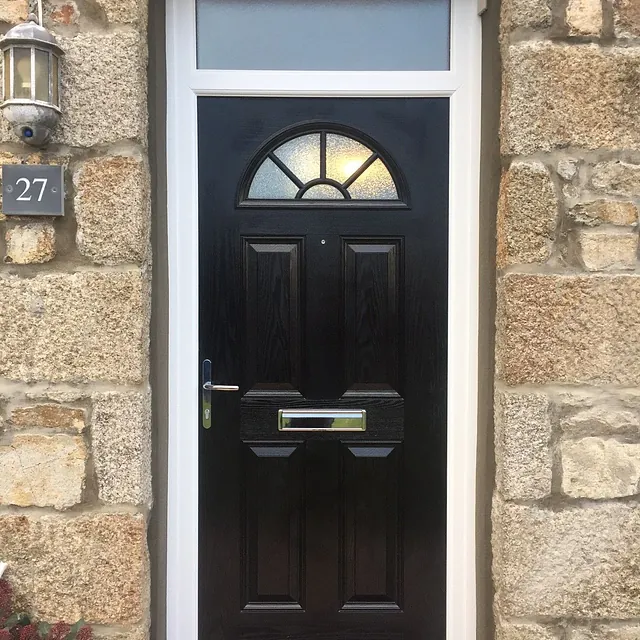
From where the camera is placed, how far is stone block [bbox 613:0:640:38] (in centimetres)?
170

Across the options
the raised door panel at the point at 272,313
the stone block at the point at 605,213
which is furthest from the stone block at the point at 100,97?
the stone block at the point at 605,213

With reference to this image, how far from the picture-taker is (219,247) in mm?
1958

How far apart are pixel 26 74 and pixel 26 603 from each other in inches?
68.5

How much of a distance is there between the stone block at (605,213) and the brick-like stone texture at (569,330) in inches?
7.3

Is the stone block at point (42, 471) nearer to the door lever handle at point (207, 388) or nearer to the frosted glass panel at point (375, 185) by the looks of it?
the door lever handle at point (207, 388)

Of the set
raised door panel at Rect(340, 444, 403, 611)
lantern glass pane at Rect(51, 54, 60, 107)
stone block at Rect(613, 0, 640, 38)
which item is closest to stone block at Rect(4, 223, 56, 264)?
lantern glass pane at Rect(51, 54, 60, 107)

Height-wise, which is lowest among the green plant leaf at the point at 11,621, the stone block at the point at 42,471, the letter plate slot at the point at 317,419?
the green plant leaf at the point at 11,621

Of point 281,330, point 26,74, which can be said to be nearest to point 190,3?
point 26,74

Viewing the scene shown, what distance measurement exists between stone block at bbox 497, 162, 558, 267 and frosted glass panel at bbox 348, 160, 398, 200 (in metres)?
0.43

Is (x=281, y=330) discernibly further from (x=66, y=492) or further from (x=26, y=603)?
(x=26, y=603)

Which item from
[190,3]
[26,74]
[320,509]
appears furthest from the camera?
[320,509]

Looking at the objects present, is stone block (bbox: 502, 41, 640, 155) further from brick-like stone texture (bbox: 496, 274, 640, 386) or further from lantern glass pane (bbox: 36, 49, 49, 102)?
lantern glass pane (bbox: 36, 49, 49, 102)

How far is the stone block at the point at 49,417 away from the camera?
1715mm

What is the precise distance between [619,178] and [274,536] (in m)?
1.80
